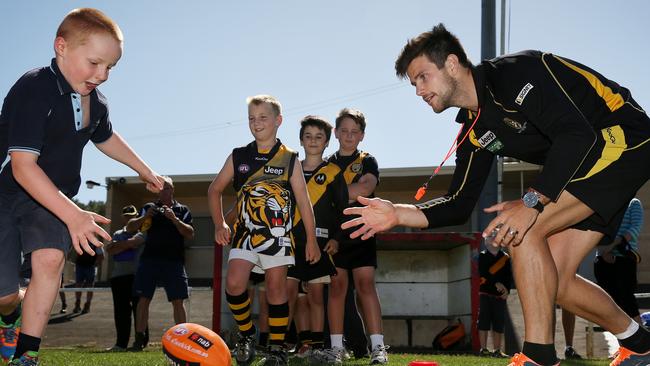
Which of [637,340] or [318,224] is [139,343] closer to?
[318,224]

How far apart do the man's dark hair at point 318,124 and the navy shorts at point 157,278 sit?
348 cm

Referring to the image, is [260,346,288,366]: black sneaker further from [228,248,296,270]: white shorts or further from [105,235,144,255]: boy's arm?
[105,235,144,255]: boy's arm

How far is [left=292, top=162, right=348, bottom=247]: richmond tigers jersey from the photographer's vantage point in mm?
7172

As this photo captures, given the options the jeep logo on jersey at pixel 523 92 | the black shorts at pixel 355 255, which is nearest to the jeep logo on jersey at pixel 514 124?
the jeep logo on jersey at pixel 523 92

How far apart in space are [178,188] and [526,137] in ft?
94.2

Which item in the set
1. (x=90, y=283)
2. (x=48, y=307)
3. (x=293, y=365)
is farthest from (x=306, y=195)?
(x=90, y=283)

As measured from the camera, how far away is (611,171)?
3979 mm

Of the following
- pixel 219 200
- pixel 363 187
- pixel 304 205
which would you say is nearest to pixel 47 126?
pixel 219 200

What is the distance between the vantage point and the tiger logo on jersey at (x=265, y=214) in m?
5.80

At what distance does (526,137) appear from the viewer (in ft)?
14.2

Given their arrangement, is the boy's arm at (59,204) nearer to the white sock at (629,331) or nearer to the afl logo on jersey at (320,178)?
the white sock at (629,331)

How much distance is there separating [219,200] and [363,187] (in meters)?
1.70

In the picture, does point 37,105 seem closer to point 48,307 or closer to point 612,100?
point 48,307

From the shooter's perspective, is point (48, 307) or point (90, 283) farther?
point (90, 283)
